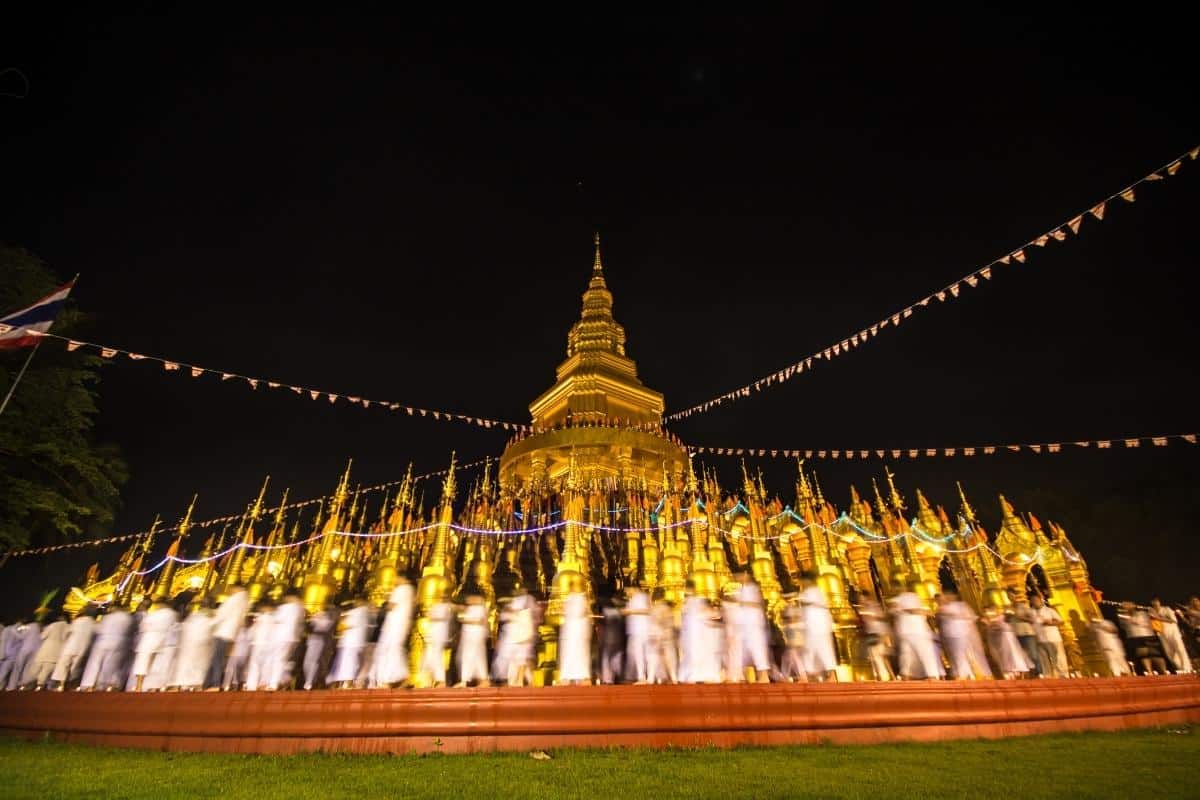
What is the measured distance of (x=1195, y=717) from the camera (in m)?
9.96

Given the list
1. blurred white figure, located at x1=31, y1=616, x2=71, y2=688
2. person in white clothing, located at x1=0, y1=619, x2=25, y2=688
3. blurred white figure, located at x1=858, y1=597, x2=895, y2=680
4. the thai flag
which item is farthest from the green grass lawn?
person in white clothing, located at x1=0, y1=619, x2=25, y2=688

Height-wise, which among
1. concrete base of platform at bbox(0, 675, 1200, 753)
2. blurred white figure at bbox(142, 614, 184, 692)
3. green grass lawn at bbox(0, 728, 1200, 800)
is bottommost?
green grass lawn at bbox(0, 728, 1200, 800)

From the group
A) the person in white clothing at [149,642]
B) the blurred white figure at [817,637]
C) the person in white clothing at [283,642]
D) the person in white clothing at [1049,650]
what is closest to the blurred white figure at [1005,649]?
the person in white clothing at [1049,650]

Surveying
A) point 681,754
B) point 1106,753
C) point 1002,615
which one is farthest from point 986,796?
point 1002,615

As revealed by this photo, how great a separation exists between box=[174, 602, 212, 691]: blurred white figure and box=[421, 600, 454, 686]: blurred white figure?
3.93 meters

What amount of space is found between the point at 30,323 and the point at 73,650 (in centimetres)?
618

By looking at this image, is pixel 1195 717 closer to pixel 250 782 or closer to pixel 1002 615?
pixel 1002 615

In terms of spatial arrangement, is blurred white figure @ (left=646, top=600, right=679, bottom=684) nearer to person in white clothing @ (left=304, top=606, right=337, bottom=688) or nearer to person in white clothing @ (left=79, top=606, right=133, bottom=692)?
person in white clothing @ (left=304, top=606, right=337, bottom=688)

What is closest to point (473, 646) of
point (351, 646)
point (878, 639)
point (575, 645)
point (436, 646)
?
point (436, 646)

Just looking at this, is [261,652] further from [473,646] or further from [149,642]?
[473,646]

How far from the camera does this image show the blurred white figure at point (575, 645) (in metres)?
8.62

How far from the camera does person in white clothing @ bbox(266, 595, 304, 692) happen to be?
29.9ft

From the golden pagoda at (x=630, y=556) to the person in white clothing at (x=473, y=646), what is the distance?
8.19ft

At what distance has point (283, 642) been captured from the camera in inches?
358
